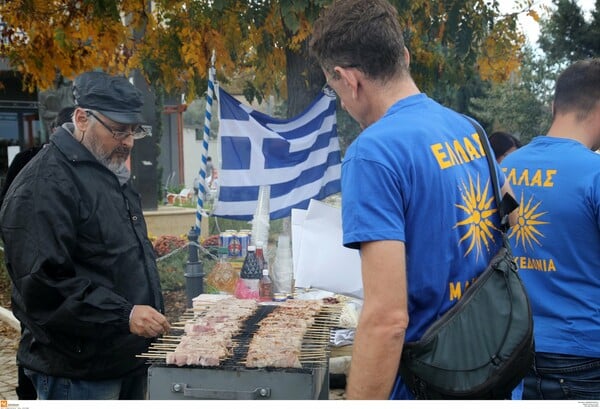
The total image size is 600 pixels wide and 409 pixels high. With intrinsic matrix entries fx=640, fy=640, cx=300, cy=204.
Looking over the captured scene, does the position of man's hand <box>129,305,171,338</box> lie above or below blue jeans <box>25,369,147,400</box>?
above

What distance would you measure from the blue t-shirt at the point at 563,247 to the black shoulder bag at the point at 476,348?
30.1 inches

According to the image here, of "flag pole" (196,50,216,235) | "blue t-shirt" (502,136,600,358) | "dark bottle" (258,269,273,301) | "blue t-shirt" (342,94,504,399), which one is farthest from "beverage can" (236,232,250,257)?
"blue t-shirt" (342,94,504,399)

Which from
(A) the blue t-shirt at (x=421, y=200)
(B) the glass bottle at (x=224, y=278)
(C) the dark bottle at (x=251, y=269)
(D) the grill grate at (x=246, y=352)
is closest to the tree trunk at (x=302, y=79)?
(B) the glass bottle at (x=224, y=278)

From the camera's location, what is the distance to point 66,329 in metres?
2.66

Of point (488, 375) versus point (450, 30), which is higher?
point (450, 30)

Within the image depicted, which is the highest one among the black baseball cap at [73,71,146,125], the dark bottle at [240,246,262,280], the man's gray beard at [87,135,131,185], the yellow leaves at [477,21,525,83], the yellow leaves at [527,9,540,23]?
the yellow leaves at [527,9,540,23]

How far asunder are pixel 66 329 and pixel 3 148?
15402 millimetres

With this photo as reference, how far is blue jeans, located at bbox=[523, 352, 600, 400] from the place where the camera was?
2599mm

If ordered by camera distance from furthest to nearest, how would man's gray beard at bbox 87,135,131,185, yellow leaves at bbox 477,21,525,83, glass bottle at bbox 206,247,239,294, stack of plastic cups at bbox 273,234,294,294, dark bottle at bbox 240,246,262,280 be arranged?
yellow leaves at bbox 477,21,525,83 < glass bottle at bbox 206,247,239,294 < stack of plastic cups at bbox 273,234,294,294 < dark bottle at bbox 240,246,262,280 < man's gray beard at bbox 87,135,131,185

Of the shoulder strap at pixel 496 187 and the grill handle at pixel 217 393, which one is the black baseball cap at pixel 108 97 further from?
the shoulder strap at pixel 496 187

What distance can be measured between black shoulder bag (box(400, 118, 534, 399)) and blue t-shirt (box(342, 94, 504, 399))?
72mm

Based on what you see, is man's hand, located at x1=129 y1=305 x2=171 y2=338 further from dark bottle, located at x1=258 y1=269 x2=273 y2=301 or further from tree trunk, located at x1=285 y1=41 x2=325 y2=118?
tree trunk, located at x1=285 y1=41 x2=325 y2=118
